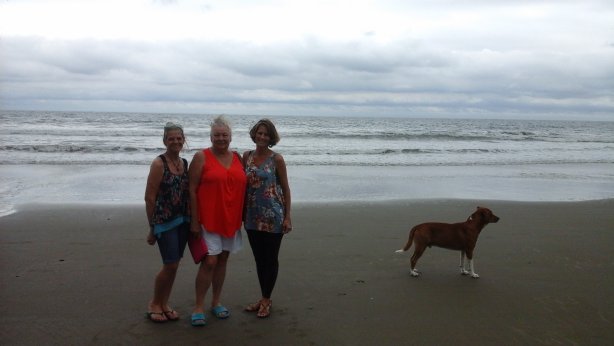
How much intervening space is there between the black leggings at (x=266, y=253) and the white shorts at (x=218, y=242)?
162 millimetres

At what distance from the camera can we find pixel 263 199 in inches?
161

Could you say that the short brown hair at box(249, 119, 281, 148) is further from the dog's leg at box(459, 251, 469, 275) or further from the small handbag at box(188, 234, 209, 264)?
the dog's leg at box(459, 251, 469, 275)

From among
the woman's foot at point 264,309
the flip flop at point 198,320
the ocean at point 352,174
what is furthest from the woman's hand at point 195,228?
the ocean at point 352,174

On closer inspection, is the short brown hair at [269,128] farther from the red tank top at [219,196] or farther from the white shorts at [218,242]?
the white shorts at [218,242]

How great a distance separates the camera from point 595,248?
6.62 meters

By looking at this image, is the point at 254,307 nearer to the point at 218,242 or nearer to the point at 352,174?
the point at 218,242

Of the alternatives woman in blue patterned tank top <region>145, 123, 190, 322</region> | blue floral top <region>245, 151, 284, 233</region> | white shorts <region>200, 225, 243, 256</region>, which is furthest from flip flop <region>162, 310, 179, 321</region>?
blue floral top <region>245, 151, 284, 233</region>

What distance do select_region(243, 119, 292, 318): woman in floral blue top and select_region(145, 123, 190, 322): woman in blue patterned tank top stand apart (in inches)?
21.5

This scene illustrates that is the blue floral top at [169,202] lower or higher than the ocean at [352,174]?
higher

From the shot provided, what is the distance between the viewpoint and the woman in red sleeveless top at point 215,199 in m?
3.88

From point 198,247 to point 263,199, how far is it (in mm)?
674

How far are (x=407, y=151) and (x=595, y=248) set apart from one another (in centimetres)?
1704

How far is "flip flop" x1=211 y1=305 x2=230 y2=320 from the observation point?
422 centimetres

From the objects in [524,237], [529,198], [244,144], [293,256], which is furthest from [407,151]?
[293,256]
